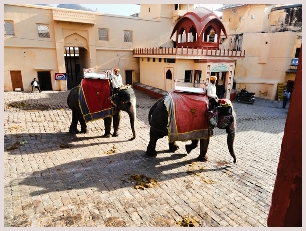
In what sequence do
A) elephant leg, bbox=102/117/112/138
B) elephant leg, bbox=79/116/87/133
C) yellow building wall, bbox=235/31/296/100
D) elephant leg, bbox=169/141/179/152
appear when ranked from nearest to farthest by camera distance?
elephant leg, bbox=169/141/179/152 < elephant leg, bbox=102/117/112/138 < elephant leg, bbox=79/116/87/133 < yellow building wall, bbox=235/31/296/100

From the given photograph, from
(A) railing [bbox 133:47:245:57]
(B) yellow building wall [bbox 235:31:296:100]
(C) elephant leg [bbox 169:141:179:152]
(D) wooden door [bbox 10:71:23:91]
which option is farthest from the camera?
(B) yellow building wall [bbox 235:31:296:100]

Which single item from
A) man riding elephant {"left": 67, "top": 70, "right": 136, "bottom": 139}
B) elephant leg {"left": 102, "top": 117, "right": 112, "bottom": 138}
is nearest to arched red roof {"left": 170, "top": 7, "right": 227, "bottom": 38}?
man riding elephant {"left": 67, "top": 70, "right": 136, "bottom": 139}

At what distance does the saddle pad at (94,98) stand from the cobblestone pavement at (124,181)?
96 cm

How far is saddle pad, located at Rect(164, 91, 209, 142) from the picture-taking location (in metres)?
5.96

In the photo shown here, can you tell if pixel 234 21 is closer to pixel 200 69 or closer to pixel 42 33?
pixel 200 69

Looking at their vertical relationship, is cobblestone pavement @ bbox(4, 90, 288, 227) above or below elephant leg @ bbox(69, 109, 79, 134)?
below

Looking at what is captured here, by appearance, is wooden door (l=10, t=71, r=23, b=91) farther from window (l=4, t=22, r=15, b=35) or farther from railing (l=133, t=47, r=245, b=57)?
railing (l=133, t=47, r=245, b=57)

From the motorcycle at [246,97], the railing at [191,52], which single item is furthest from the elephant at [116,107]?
the motorcycle at [246,97]

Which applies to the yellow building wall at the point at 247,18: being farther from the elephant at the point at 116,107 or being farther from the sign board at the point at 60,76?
the elephant at the point at 116,107

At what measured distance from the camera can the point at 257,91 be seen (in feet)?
69.7

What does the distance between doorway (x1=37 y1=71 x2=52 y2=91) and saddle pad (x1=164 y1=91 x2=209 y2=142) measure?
45.7 ft

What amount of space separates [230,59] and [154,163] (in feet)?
43.4

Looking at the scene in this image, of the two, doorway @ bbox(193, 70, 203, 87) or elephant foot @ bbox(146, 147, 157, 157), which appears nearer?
elephant foot @ bbox(146, 147, 157, 157)

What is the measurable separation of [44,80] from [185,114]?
14.5 meters
